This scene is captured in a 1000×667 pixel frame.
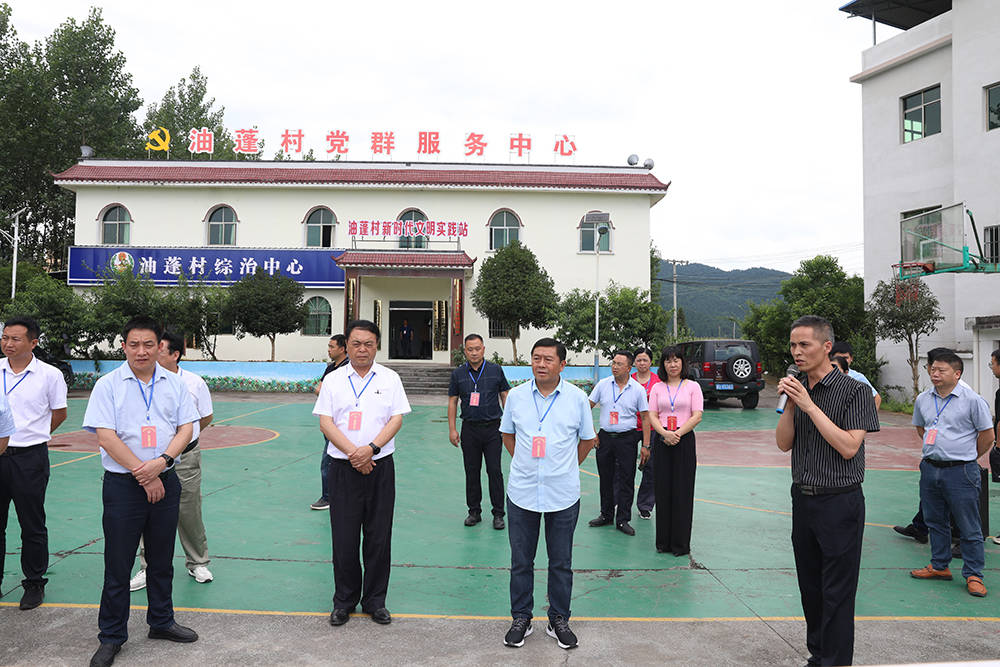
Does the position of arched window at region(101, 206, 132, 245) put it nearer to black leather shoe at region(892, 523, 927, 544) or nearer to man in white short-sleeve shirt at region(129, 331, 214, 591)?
man in white short-sleeve shirt at region(129, 331, 214, 591)

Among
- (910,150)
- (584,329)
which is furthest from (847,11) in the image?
(584,329)

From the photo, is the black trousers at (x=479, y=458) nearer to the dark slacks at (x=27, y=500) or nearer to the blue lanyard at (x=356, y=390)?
the blue lanyard at (x=356, y=390)

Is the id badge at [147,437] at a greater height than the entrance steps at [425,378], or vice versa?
the id badge at [147,437]

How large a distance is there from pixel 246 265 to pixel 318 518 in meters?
20.2

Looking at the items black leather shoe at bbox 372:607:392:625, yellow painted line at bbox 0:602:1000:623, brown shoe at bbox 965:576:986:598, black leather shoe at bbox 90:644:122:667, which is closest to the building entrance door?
yellow painted line at bbox 0:602:1000:623

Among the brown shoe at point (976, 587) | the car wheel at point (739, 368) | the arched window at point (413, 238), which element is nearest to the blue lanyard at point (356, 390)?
the brown shoe at point (976, 587)

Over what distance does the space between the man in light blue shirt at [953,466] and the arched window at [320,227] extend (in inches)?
894

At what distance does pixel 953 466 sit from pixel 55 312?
2362 cm

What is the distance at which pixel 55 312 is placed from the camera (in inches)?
817

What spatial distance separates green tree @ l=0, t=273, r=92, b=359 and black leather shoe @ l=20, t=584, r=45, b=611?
19.2 m

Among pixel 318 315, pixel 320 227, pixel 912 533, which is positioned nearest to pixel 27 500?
pixel 912 533

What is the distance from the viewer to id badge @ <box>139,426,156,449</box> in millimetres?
3617

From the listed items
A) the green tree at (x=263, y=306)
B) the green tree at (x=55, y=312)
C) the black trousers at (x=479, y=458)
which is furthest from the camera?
the green tree at (x=263, y=306)

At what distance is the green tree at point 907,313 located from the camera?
16250mm
